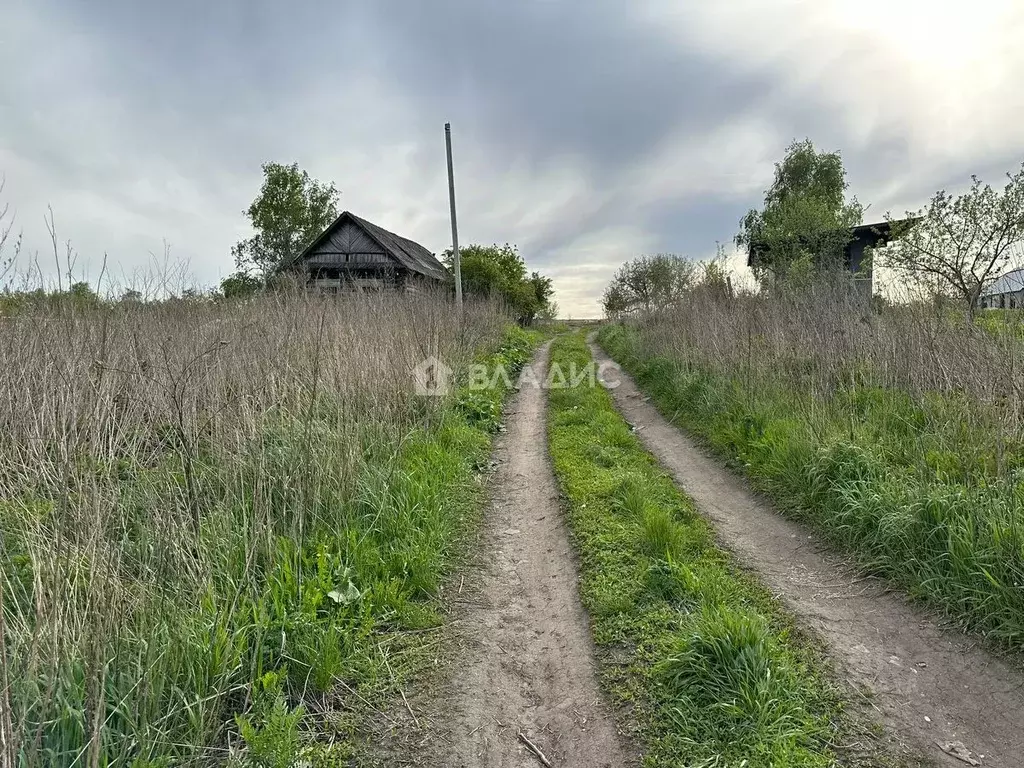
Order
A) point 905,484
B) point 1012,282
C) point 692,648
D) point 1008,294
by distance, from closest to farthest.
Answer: point 692,648
point 905,484
point 1008,294
point 1012,282

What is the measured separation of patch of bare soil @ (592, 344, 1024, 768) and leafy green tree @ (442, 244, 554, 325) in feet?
57.0

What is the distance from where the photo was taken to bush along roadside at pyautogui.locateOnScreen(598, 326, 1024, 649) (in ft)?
9.29

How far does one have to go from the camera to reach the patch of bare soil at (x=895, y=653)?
6.77ft

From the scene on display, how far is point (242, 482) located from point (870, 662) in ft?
12.2

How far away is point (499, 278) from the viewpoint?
23.3 meters

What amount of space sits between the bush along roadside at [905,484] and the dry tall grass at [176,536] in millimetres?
3184

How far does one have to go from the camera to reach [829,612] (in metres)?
2.92

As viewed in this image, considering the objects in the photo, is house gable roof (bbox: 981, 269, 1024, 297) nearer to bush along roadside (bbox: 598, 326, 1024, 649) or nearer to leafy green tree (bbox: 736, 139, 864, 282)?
bush along roadside (bbox: 598, 326, 1024, 649)

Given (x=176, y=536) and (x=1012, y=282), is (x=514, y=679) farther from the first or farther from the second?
(x=1012, y=282)

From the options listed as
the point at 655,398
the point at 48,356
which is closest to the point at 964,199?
the point at 655,398

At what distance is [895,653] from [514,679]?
2.02 m

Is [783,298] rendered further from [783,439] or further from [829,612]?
[829,612]

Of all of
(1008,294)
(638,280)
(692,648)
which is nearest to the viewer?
(692,648)

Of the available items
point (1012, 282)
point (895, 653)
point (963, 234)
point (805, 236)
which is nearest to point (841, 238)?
point (805, 236)
